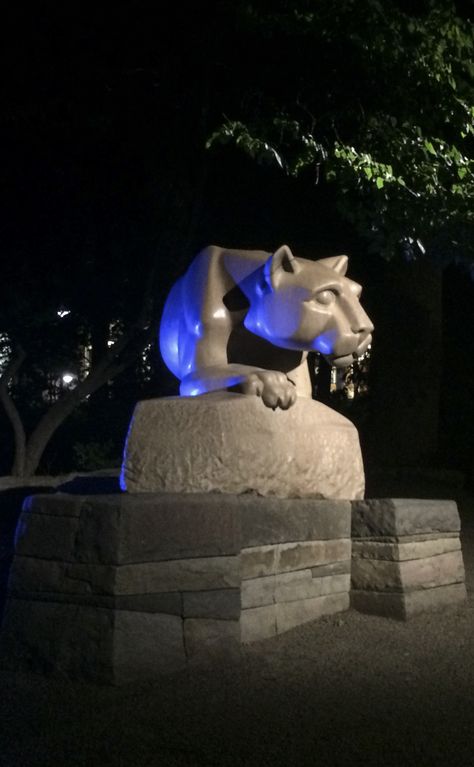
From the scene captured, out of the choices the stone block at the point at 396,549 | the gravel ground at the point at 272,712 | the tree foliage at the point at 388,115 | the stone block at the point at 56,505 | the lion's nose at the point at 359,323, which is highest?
the tree foliage at the point at 388,115

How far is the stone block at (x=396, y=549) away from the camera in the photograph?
A: 489 centimetres

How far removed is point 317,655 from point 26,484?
7.37m

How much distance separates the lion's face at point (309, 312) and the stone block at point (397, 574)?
125 cm

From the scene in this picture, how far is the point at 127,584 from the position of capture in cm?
371

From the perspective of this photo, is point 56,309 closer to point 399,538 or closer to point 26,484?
point 26,484

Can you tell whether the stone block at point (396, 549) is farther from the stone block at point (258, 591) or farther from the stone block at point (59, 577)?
the stone block at point (59, 577)

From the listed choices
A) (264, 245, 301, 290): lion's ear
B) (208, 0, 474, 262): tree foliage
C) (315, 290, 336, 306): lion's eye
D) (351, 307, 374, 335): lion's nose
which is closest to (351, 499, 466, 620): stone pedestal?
(351, 307, 374, 335): lion's nose

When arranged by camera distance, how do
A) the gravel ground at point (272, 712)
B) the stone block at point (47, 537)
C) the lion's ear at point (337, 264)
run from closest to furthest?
the gravel ground at point (272, 712) → the stone block at point (47, 537) → the lion's ear at point (337, 264)

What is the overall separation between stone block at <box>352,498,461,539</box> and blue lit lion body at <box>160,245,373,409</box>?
863 millimetres

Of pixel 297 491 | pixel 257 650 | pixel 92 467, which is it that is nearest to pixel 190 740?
pixel 257 650

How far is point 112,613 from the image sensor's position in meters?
3.67

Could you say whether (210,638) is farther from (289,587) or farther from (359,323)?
(359,323)

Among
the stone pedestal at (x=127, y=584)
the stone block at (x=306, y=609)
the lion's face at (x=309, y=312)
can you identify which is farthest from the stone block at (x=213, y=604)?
the lion's face at (x=309, y=312)

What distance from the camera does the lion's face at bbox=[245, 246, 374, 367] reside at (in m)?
4.85
